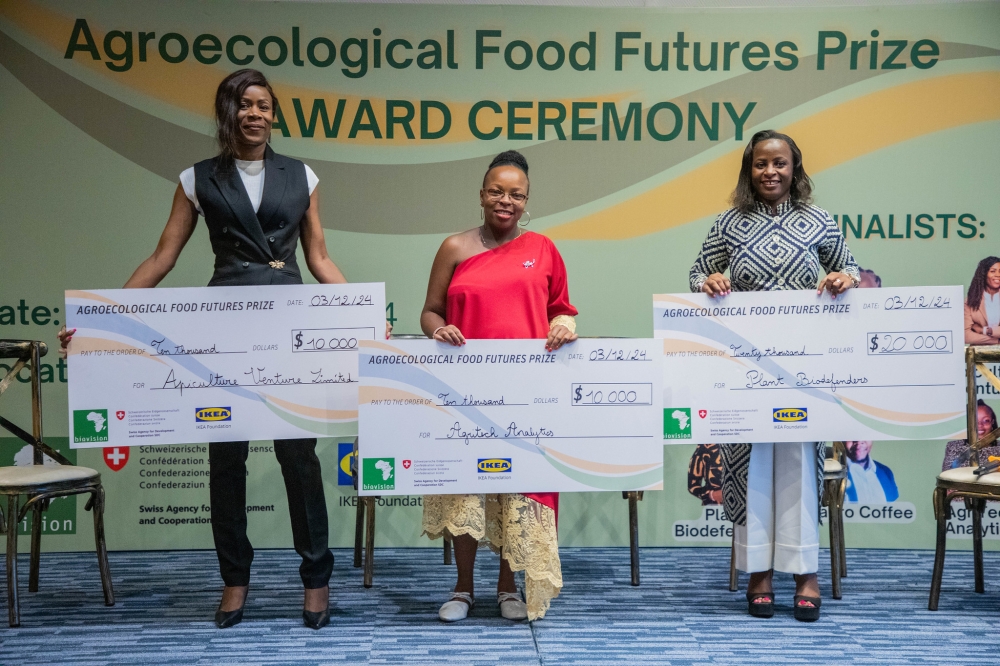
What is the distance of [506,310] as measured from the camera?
3078 mm

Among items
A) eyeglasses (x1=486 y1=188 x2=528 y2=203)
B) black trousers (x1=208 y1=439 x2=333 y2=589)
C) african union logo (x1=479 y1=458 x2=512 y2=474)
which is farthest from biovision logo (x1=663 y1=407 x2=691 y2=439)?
black trousers (x1=208 y1=439 x2=333 y2=589)

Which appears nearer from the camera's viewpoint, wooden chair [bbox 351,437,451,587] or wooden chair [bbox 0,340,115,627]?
wooden chair [bbox 0,340,115,627]

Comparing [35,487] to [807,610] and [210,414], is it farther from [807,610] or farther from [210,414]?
[807,610]

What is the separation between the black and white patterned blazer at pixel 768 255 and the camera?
128 inches

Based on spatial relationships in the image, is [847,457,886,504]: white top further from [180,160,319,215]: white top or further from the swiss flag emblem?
the swiss flag emblem

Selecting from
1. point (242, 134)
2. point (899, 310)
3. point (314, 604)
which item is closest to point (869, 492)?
point (899, 310)

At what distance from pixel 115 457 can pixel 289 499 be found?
1830 millimetres

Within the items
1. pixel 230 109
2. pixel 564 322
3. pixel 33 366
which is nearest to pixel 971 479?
pixel 564 322

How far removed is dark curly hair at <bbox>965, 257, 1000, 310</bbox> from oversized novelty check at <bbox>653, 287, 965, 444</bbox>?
1.53m

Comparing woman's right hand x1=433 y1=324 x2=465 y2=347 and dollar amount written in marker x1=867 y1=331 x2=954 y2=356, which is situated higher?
woman's right hand x1=433 y1=324 x2=465 y2=347

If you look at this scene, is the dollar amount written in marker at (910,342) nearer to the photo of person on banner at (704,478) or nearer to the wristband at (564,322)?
the wristband at (564,322)

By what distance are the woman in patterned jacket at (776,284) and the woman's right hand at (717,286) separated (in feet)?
0.10

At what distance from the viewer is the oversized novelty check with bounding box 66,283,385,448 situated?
9.92 ft

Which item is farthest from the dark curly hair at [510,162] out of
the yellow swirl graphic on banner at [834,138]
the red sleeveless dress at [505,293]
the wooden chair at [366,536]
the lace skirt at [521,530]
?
the wooden chair at [366,536]
